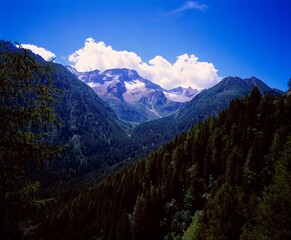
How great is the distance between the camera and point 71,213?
135m

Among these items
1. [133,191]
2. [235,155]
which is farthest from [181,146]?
[235,155]

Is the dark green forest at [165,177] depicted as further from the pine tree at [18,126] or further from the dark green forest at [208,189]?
the dark green forest at [208,189]

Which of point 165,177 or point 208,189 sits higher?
point 208,189

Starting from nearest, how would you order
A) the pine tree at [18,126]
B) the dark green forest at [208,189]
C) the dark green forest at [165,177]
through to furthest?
the pine tree at [18,126]
the dark green forest at [165,177]
the dark green forest at [208,189]

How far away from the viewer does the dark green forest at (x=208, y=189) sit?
4191cm

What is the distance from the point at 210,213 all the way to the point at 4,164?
44896mm

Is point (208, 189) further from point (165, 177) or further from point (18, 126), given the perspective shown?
point (18, 126)

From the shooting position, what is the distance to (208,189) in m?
81.8

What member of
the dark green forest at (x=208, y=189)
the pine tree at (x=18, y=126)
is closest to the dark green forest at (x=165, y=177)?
the pine tree at (x=18, y=126)

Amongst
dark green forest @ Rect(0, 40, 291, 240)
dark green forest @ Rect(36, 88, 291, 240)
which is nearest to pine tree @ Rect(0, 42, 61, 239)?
dark green forest @ Rect(0, 40, 291, 240)

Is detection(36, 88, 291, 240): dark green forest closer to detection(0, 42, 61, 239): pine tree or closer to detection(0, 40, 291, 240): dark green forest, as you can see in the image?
detection(0, 40, 291, 240): dark green forest

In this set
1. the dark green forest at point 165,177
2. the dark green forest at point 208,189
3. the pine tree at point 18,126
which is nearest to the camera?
the pine tree at point 18,126

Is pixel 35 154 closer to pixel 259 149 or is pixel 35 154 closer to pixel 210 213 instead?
pixel 210 213

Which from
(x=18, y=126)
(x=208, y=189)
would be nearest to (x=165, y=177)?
(x=208, y=189)
